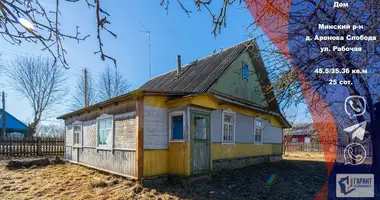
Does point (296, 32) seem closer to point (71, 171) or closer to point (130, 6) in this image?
point (130, 6)

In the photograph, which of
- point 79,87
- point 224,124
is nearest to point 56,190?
point 224,124

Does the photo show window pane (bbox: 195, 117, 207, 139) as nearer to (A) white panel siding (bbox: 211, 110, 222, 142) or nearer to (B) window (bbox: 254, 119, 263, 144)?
(A) white panel siding (bbox: 211, 110, 222, 142)

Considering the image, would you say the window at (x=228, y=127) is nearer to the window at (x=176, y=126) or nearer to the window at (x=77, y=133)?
the window at (x=176, y=126)

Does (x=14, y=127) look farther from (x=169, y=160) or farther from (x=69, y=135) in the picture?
(x=169, y=160)

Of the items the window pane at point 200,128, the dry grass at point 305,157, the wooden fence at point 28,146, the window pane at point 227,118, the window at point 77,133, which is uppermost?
the window pane at point 227,118

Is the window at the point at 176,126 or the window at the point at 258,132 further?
the window at the point at 258,132

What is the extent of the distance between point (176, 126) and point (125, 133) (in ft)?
5.94

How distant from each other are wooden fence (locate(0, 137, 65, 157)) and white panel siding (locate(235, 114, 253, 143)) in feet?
45.0

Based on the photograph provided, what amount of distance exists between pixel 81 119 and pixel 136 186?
6.74 meters

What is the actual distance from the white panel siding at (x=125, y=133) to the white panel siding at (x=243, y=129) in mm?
5414

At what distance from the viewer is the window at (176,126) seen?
883 cm

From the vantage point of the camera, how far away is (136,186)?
7.76 m

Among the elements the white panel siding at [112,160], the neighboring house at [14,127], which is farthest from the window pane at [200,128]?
the neighboring house at [14,127]

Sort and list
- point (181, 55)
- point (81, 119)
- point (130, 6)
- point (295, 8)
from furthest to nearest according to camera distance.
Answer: point (181, 55)
point (81, 119)
point (295, 8)
point (130, 6)
